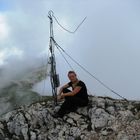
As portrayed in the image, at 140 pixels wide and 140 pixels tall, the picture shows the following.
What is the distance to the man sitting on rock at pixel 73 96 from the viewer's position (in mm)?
18375

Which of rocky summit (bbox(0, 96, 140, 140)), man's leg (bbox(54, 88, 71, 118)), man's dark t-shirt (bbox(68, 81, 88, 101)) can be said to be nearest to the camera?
rocky summit (bbox(0, 96, 140, 140))

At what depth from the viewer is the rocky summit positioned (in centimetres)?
1760

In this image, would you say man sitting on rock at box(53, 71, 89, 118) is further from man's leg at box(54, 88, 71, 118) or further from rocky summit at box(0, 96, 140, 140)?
rocky summit at box(0, 96, 140, 140)

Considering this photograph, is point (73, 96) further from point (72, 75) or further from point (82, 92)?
point (72, 75)

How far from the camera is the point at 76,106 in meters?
18.9

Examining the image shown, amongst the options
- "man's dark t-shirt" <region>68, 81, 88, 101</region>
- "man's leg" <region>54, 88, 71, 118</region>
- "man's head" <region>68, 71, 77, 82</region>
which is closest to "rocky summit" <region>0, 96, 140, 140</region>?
"man's leg" <region>54, 88, 71, 118</region>

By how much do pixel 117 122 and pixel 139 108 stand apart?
4.03 feet

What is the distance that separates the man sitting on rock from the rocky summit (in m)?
0.25

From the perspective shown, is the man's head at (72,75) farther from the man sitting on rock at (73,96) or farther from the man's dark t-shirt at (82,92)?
the man's dark t-shirt at (82,92)

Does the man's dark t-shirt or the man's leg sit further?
the man's leg

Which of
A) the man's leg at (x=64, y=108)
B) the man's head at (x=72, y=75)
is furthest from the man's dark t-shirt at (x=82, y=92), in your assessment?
the man's leg at (x=64, y=108)

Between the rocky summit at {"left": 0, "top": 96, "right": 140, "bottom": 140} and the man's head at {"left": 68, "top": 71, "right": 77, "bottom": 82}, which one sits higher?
the man's head at {"left": 68, "top": 71, "right": 77, "bottom": 82}

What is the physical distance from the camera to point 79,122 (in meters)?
18.5

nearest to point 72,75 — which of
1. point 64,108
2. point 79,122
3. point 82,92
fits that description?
point 82,92
